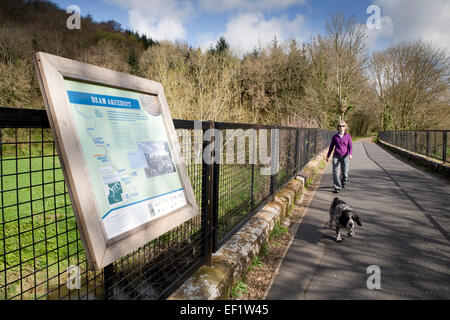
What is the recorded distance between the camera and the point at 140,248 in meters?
2.12

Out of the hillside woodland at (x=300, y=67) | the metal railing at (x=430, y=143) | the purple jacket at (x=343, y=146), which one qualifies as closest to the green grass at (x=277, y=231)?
the purple jacket at (x=343, y=146)

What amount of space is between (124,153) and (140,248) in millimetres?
843

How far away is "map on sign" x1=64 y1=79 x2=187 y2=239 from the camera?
4.82ft

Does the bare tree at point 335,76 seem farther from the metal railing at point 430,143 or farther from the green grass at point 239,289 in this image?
the green grass at point 239,289

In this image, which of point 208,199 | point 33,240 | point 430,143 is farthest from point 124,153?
point 430,143

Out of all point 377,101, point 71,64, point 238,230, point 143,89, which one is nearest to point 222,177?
point 238,230

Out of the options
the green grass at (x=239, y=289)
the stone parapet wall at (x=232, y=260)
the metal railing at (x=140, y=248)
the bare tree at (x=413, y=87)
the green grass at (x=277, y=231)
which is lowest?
the green grass at (x=239, y=289)

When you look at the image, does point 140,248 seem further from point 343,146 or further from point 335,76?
point 335,76

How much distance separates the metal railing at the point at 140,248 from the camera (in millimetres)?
1380

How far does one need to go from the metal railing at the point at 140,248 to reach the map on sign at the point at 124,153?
0.61 feet

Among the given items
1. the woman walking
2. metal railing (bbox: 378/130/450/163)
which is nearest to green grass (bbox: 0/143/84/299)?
the woman walking

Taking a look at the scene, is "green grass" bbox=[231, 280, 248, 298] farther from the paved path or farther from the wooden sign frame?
the wooden sign frame

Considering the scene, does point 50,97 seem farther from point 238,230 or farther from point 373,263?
point 373,263
